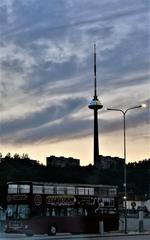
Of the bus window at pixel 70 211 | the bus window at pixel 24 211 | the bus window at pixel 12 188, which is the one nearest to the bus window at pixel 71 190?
the bus window at pixel 70 211

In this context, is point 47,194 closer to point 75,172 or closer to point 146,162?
point 75,172

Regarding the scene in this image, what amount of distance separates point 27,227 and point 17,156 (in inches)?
4560

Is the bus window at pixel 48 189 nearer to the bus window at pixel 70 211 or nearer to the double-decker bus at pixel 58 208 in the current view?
the double-decker bus at pixel 58 208

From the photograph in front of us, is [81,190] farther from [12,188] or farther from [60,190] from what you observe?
[12,188]

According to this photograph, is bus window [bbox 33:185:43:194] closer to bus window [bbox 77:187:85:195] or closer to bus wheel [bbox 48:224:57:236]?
bus wheel [bbox 48:224:57:236]

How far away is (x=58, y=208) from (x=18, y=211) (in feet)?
10.5

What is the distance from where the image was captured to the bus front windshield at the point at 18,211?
136ft

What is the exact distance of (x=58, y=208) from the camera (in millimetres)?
43344

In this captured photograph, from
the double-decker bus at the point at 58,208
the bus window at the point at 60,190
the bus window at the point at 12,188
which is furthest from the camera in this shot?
the bus window at the point at 60,190

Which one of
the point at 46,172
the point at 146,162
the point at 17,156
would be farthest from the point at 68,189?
the point at 146,162

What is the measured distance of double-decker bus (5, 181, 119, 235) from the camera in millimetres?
41656

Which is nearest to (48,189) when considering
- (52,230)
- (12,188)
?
(12,188)

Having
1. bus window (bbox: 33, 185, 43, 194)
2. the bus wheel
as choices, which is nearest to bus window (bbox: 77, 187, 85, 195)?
the bus wheel

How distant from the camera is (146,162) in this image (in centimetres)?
19238
